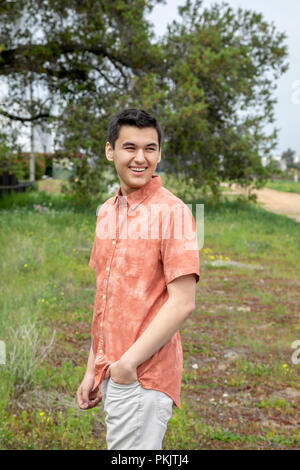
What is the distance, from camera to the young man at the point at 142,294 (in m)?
1.83

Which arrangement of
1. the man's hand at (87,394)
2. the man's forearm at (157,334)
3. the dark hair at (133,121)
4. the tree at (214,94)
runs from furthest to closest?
the tree at (214,94) < the man's hand at (87,394) < the dark hair at (133,121) < the man's forearm at (157,334)

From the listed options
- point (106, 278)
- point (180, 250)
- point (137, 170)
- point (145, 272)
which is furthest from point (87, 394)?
point (137, 170)

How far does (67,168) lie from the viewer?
52.5ft

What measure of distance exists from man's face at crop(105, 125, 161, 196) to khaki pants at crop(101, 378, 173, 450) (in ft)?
2.36

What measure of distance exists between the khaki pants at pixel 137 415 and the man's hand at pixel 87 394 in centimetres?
25

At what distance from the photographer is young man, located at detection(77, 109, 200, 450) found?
1.83 m

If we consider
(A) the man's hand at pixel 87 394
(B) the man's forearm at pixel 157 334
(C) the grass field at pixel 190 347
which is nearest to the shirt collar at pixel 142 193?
(B) the man's forearm at pixel 157 334

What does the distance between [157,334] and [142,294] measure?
0.17m

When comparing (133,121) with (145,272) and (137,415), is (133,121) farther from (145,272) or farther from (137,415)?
(137,415)

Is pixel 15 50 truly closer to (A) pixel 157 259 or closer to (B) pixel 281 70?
(B) pixel 281 70

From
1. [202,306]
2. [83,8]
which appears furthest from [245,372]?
[83,8]

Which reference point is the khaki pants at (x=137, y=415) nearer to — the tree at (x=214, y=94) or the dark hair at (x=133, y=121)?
the dark hair at (x=133, y=121)

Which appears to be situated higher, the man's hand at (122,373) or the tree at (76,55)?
the tree at (76,55)
